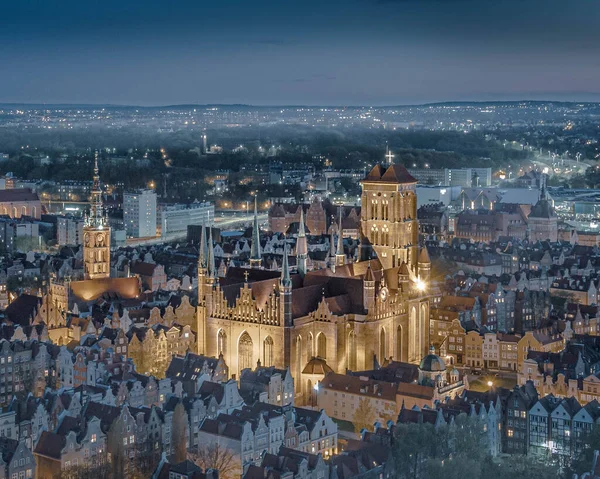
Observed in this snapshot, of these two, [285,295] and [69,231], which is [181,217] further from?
[285,295]

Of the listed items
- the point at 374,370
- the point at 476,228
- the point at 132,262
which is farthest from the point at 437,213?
the point at 374,370

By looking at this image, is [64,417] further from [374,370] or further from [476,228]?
[476,228]

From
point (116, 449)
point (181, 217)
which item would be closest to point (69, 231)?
point (181, 217)

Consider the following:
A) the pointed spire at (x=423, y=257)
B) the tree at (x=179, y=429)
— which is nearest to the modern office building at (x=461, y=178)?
the pointed spire at (x=423, y=257)

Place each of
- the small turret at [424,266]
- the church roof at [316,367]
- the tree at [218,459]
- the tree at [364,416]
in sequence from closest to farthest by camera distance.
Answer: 1. the tree at [218,459]
2. the tree at [364,416]
3. the church roof at [316,367]
4. the small turret at [424,266]

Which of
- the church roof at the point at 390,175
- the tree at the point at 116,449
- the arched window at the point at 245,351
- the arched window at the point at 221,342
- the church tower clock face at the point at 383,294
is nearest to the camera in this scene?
the tree at the point at 116,449

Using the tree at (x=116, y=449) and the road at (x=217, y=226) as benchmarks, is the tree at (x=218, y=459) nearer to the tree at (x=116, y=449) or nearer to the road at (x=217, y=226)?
the tree at (x=116, y=449)

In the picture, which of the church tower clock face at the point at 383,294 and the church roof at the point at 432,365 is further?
the church tower clock face at the point at 383,294
